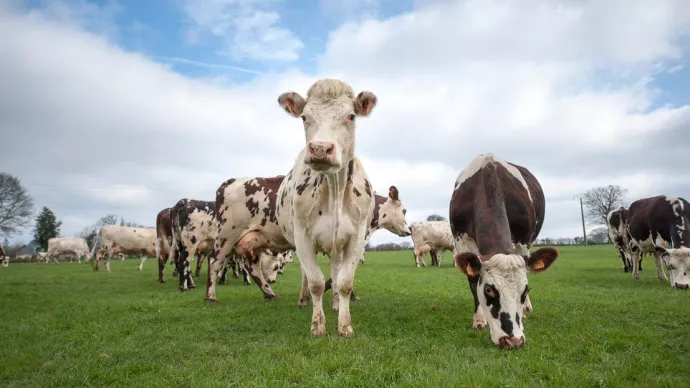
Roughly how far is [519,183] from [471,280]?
7.24ft

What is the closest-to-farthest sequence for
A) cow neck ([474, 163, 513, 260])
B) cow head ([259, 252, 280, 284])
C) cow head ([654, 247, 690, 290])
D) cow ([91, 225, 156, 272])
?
cow neck ([474, 163, 513, 260]), cow head ([654, 247, 690, 290]), cow head ([259, 252, 280, 284]), cow ([91, 225, 156, 272])

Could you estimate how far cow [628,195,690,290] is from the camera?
11375mm

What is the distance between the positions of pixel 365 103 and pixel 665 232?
38.3 feet

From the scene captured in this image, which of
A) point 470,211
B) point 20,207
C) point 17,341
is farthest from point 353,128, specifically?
point 20,207

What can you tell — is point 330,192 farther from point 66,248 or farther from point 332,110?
point 66,248

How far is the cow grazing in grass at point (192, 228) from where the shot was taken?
14281 millimetres

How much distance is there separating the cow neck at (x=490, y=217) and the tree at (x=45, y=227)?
75.8 m

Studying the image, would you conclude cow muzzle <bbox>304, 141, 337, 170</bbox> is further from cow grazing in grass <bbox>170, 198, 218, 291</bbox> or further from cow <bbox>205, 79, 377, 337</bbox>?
cow grazing in grass <bbox>170, 198, 218, 291</bbox>

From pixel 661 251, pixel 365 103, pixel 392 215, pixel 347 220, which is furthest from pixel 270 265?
pixel 661 251

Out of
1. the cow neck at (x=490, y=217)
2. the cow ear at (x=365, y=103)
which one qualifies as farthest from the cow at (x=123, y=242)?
the cow neck at (x=490, y=217)

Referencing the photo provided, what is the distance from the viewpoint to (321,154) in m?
4.85

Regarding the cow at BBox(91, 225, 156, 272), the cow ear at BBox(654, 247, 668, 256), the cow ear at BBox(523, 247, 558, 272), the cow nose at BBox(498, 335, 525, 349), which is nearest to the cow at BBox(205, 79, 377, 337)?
the cow nose at BBox(498, 335, 525, 349)

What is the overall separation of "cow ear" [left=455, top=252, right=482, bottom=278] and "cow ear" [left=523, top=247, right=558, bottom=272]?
66 cm

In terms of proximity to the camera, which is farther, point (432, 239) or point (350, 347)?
point (432, 239)
